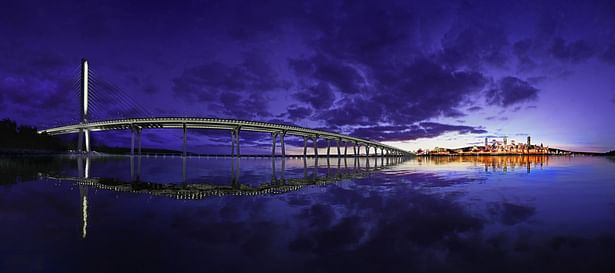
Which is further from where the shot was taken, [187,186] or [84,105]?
[84,105]

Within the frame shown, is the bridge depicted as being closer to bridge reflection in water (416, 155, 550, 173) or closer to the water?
bridge reflection in water (416, 155, 550, 173)

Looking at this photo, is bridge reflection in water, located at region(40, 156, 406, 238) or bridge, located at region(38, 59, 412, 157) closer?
bridge reflection in water, located at region(40, 156, 406, 238)

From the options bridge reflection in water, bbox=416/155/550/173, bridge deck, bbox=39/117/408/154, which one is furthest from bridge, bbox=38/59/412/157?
bridge reflection in water, bbox=416/155/550/173

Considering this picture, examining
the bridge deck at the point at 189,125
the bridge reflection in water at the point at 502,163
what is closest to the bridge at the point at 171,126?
the bridge deck at the point at 189,125

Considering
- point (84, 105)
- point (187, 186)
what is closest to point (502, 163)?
point (187, 186)

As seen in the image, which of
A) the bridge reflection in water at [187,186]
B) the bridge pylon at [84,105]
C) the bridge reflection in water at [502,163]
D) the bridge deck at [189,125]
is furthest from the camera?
the bridge pylon at [84,105]

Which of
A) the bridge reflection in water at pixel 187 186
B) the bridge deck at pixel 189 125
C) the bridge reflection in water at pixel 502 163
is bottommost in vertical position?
the bridge reflection in water at pixel 502 163

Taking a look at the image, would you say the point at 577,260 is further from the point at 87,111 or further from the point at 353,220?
the point at 87,111

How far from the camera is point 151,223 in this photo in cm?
1222

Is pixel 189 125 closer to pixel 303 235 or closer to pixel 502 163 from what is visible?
pixel 502 163

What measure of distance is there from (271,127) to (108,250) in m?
105

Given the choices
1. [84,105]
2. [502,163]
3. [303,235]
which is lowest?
[502,163]

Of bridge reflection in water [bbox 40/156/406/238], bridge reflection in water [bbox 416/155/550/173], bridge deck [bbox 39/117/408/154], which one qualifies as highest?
bridge deck [bbox 39/117/408/154]

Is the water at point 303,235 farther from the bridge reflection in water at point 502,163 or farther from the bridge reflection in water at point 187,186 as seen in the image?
the bridge reflection in water at point 502,163
